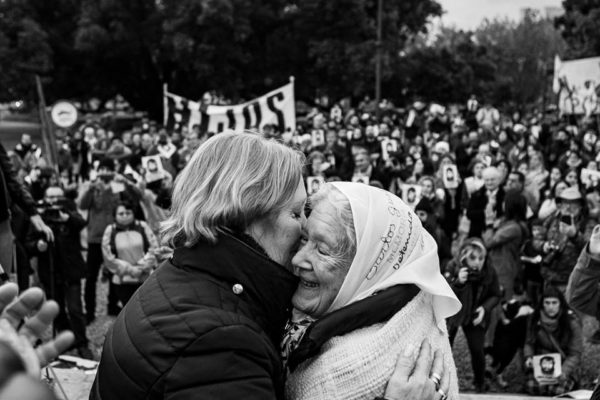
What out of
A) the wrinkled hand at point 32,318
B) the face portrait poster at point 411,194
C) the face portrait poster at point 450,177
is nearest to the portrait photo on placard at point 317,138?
the face portrait poster at point 450,177

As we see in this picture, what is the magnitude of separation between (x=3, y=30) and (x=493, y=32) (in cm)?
4601

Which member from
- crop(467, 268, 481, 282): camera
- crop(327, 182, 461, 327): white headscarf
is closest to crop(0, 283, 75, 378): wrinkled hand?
crop(327, 182, 461, 327): white headscarf

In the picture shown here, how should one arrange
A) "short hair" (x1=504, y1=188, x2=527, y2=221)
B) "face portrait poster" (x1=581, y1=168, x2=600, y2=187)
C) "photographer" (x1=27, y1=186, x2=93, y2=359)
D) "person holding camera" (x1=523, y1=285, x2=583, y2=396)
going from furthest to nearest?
1. "face portrait poster" (x1=581, y1=168, x2=600, y2=187)
2. "short hair" (x1=504, y1=188, x2=527, y2=221)
3. "photographer" (x1=27, y1=186, x2=93, y2=359)
4. "person holding camera" (x1=523, y1=285, x2=583, y2=396)

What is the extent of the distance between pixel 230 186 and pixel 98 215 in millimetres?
5788

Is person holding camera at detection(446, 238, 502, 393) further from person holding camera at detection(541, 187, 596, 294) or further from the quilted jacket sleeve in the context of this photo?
the quilted jacket sleeve

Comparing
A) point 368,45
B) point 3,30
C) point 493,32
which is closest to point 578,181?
point 368,45

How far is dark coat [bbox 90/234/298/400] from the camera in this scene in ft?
4.70

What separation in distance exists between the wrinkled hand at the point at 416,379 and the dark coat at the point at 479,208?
5710 millimetres

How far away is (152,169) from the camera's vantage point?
8695 mm

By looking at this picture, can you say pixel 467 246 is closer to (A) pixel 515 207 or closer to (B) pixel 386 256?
(A) pixel 515 207

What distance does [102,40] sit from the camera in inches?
1072

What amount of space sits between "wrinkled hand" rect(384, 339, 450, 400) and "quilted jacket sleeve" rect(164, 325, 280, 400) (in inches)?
11.4

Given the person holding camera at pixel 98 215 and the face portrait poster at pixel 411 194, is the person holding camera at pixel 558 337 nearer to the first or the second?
the face portrait poster at pixel 411 194

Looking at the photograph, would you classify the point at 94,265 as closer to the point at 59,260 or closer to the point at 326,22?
the point at 59,260
